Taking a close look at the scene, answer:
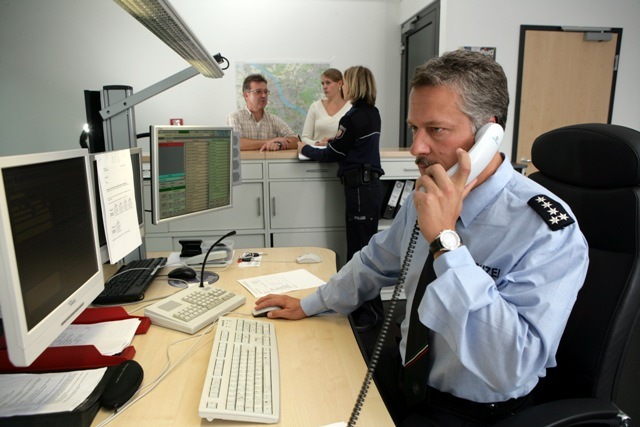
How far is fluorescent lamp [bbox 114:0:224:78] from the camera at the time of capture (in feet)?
3.77

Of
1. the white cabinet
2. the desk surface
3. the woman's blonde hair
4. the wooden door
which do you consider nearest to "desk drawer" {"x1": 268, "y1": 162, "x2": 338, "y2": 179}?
the white cabinet

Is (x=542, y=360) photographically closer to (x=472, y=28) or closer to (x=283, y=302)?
(x=283, y=302)

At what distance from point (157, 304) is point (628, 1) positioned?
4.87 meters

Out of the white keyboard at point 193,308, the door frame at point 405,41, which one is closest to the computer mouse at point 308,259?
the white keyboard at point 193,308

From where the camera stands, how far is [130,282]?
1452mm

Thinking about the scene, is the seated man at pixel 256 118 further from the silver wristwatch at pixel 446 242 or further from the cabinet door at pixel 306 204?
the silver wristwatch at pixel 446 242

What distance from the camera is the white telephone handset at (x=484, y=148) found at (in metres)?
0.94

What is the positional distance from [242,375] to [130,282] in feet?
2.41

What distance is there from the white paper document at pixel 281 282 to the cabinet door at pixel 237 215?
1.39 metres

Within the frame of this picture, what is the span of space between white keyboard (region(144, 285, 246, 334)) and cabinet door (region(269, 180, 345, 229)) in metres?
1.64

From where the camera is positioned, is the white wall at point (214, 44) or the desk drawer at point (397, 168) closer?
Result: the desk drawer at point (397, 168)

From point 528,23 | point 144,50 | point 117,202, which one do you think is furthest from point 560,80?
point 117,202

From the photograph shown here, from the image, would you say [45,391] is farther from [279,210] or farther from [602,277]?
[279,210]

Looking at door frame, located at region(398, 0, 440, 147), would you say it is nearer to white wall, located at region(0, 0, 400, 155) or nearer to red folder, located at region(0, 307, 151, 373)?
white wall, located at region(0, 0, 400, 155)
